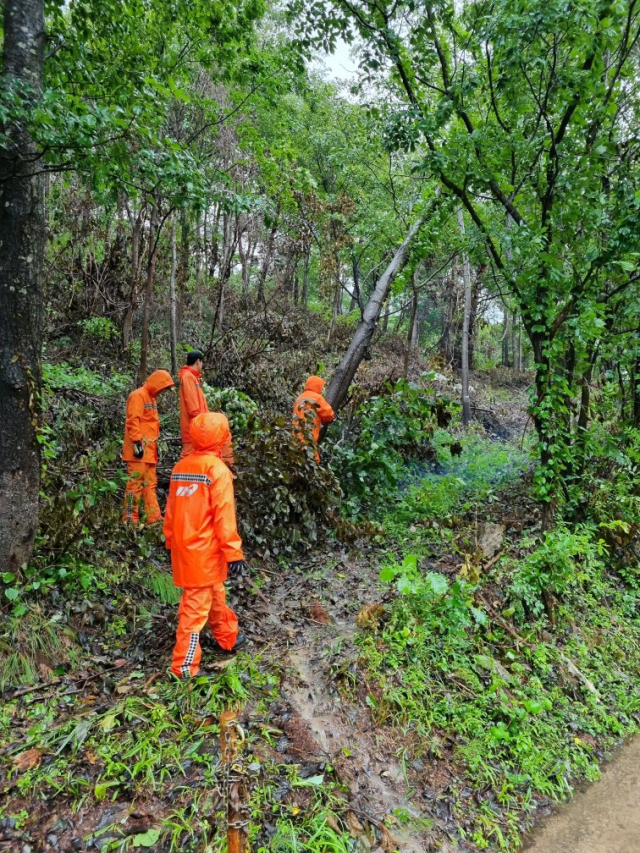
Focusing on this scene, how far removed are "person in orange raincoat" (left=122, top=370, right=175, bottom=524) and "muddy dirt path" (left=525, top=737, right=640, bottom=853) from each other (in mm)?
4348

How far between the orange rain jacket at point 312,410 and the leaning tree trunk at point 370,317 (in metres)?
0.68

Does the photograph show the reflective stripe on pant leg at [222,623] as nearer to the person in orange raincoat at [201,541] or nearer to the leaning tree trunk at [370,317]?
the person in orange raincoat at [201,541]

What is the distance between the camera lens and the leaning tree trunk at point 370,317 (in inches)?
274

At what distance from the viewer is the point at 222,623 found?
141 inches

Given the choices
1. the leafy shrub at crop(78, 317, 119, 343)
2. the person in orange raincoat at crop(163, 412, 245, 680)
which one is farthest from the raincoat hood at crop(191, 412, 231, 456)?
the leafy shrub at crop(78, 317, 119, 343)

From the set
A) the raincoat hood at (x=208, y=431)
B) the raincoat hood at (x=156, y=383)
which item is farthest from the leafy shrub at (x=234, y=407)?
the raincoat hood at (x=208, y=431)

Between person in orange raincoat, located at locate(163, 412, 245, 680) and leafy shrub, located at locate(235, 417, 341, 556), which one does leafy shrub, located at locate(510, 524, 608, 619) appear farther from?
person in orange raincoat, located at locate(163, 412, 245, 680)

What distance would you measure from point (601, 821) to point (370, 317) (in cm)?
587

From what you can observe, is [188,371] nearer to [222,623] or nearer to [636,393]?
[222,623]

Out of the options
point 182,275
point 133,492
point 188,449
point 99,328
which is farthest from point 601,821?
point 182,275

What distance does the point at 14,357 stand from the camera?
3361 mm

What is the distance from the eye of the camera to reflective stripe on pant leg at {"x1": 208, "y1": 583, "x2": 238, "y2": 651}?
3.56m

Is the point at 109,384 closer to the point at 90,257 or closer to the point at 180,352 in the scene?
the point at 180,352

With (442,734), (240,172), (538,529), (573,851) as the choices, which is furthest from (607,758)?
(240,172)
